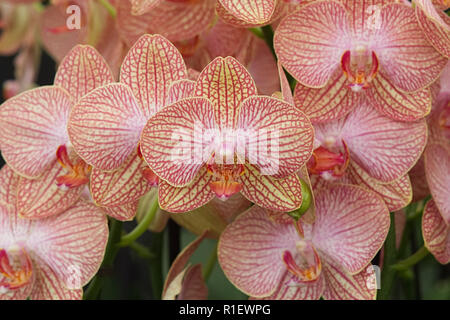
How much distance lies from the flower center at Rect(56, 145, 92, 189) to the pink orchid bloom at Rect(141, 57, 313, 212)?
4.2 inches

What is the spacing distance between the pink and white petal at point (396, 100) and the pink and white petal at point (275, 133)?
134 mm

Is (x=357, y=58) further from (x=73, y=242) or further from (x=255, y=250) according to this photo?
(x=73, y=242)

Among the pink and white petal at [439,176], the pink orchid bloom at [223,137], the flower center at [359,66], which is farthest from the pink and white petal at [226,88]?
the pink and white petal at [439,176]

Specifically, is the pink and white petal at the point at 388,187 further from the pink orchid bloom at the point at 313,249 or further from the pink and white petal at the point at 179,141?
the pink and white petal at the point at 179,141

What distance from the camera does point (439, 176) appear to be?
71 cm

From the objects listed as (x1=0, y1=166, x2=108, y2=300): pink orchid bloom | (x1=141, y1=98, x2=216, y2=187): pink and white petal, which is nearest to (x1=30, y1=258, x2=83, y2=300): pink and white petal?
(x1=0, y1=166, x2=108, y2=300): pink orchid bloom

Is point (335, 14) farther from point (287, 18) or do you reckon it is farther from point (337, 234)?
point (337, 234)

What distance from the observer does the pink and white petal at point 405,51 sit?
0.66 meters

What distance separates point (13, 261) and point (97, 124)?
0.69ft

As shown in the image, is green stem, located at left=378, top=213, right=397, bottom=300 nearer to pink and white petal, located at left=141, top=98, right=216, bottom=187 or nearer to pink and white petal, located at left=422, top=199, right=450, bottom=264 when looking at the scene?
pink and white petal, located at left=422, top=199, right=450, bottom=264

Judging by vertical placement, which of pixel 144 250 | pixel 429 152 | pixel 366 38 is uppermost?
pixel 366 38

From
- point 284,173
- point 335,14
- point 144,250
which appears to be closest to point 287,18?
point 335,14

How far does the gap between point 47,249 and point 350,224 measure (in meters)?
0.33
